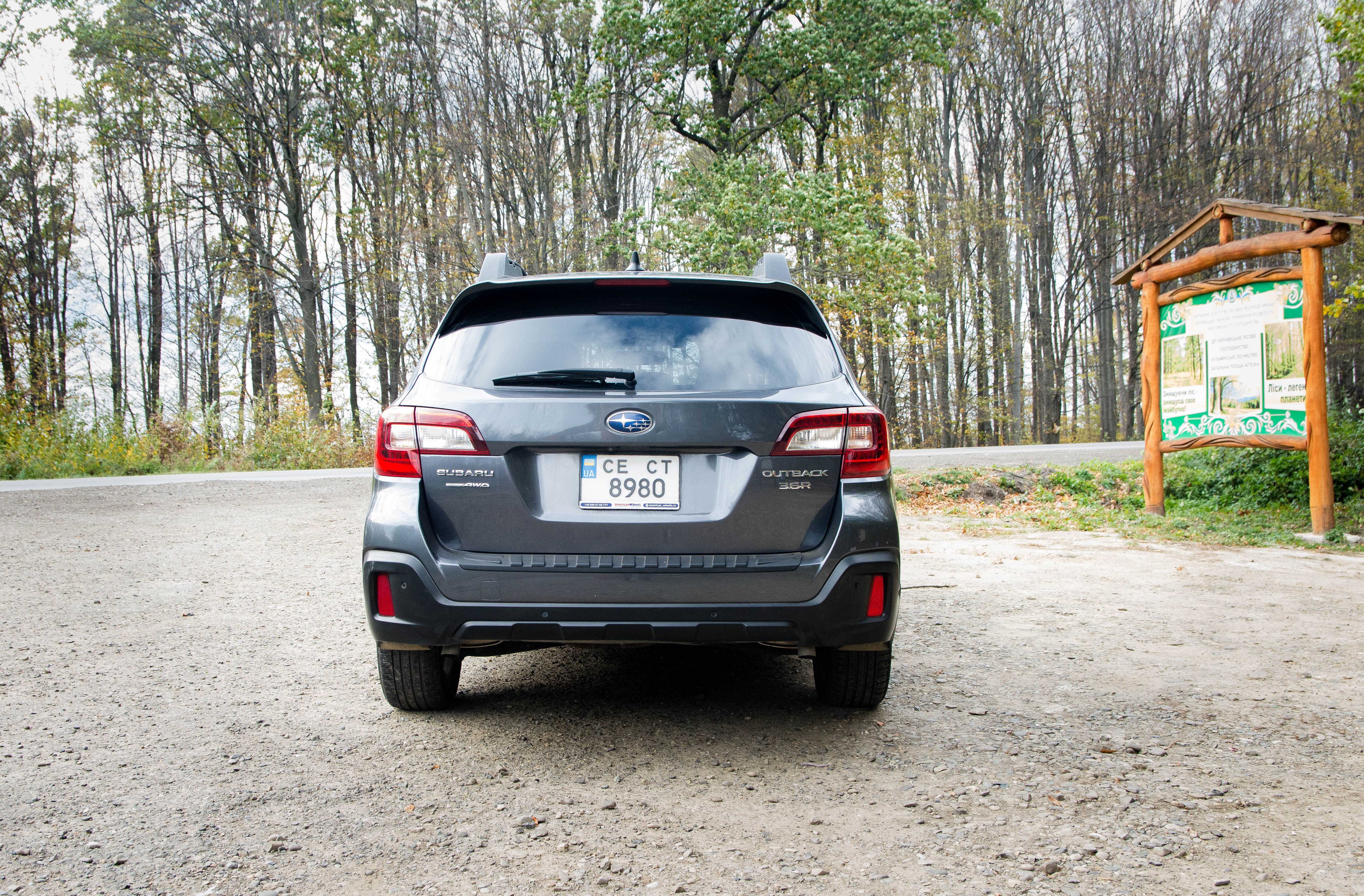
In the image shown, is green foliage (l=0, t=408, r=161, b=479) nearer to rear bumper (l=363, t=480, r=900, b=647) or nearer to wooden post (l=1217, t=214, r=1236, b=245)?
rear bumper (l=363, t=480, r=900, b=647)

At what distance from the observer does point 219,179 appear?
24922 millimetres

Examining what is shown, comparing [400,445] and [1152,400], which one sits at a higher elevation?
[1152,400]

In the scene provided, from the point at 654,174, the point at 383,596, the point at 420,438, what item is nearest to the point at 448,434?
the point at 420,438

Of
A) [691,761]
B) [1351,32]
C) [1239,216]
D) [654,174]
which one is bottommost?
[691,761]

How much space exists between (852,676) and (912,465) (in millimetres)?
10759

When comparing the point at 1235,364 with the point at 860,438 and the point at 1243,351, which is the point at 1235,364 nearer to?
the point at 1243,351

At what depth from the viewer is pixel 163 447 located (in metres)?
15.3

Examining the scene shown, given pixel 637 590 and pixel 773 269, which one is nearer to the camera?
pixel 637 590

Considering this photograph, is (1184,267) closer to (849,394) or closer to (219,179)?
(849,394)

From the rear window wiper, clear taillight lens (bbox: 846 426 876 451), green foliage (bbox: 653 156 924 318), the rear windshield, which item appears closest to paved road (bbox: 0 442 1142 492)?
green foliage (bbox: 653 156 924 318)

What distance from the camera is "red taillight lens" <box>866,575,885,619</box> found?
296 cm

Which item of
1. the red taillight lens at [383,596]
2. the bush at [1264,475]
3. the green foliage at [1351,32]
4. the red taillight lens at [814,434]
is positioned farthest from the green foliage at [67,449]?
the green foliage at [1351,32]

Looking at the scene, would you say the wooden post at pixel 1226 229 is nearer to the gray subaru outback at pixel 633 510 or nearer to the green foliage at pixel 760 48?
the gray subaru outback at pixel 633 510

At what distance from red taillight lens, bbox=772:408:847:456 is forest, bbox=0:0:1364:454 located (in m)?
14.3
